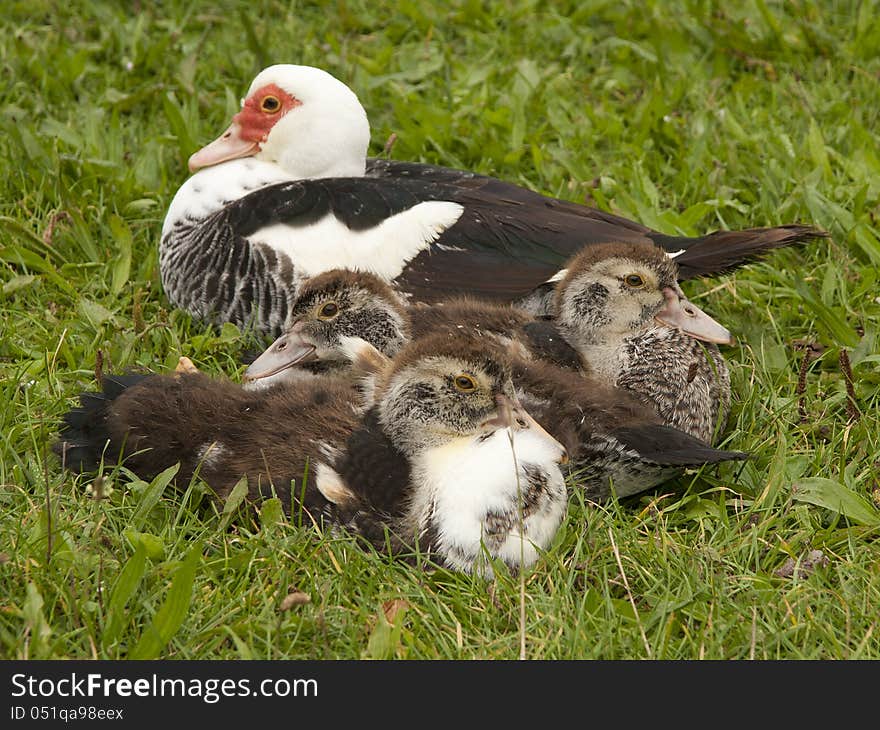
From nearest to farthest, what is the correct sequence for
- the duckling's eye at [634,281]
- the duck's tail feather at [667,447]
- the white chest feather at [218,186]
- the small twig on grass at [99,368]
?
1. the duck's tail feather at [667,447]
2. the small twig on grass at [99,368]
3. the duckling's eye at [634,281]
4. the white chest feather at [218,186]

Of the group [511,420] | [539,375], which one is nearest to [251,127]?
[539,375]

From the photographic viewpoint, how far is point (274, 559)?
11.8 feet

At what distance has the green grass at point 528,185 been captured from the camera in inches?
135

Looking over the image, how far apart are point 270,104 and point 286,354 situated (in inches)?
65.7

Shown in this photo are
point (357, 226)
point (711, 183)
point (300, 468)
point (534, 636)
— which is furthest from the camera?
point (711, 183)

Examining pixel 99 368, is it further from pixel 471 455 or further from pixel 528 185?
pixel 528 185

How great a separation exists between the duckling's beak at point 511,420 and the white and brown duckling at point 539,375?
207mm

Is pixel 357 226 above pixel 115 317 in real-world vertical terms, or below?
above

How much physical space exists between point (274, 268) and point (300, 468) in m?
1.52

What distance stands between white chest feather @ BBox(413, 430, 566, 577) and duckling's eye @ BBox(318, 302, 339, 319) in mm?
875

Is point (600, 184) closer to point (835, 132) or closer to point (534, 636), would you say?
point (835, 132)

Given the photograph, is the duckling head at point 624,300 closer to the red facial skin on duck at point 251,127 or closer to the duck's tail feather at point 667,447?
the duck's tail feather at point 667,447

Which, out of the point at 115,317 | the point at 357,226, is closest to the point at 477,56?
the point at 357,226

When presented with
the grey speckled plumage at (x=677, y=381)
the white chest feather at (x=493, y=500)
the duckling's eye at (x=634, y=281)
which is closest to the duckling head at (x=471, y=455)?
the white chest feather at (x=493, y=500)
